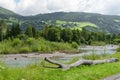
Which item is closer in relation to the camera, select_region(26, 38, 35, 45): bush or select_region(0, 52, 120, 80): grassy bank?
select_region(0, 52, 120, 80): grassy bank

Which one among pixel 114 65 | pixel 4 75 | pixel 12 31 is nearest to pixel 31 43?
pixel 12 31

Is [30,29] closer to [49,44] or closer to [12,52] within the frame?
[49,44]

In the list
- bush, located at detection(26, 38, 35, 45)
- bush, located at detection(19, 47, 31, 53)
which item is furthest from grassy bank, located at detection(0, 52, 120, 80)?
bush, located at detection(26, 38, 35, 45)

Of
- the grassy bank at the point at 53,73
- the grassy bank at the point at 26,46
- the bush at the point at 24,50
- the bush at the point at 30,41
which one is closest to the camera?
the grassy bank at the point at 53,73

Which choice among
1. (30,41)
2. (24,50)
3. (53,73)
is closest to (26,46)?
(24,50)

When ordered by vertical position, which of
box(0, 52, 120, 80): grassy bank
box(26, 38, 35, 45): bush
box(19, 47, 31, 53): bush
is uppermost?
box(0, 52, 120, 80): grassy bank

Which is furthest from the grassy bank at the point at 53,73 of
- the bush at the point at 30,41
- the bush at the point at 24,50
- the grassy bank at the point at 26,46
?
the bush at the point at 30,41

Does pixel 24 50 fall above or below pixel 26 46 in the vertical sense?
below

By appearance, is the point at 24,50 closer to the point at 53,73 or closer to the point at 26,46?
the point at 26,46

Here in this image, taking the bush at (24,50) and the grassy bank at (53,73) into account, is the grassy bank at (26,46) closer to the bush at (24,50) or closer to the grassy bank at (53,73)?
the bush at (24,50)

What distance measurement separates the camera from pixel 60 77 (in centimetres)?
1791

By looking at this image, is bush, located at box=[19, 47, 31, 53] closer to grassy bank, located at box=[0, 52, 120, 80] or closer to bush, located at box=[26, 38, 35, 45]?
bush, located at box=[26, 38, 35, 45]

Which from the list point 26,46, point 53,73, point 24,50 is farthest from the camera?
point 26,46

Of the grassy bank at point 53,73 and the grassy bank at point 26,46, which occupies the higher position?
the grassy bank at point 53,73
